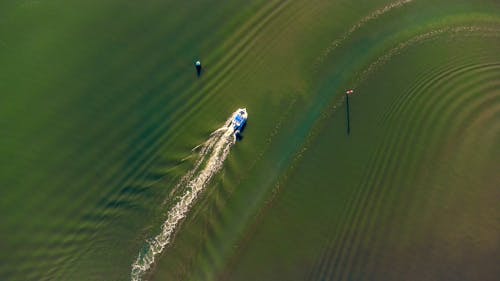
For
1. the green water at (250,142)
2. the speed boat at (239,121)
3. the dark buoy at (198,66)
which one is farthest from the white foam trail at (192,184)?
the dark buoy at (198,66)

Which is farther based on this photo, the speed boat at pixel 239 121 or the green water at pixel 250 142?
the speed boat at pixel 239 121

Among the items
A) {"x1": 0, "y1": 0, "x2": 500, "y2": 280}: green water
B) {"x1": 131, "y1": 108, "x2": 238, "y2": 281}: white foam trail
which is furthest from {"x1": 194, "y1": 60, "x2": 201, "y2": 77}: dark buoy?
{"x1": 131, "y1": 108, "x2": 238, "y2": 281}: white foam trail

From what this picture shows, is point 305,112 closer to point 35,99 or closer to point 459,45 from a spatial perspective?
→ point 459,45

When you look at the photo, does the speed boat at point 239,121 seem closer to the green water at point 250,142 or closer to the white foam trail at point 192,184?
the white foam trail at point 192,184

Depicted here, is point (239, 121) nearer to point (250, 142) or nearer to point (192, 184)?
point (250, 142)

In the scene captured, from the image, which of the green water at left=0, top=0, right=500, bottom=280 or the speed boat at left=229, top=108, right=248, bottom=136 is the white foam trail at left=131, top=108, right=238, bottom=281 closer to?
the speed boat at left=229, top=108, right=248, bottom=136

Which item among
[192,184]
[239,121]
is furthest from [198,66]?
[192,184]
